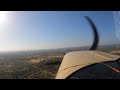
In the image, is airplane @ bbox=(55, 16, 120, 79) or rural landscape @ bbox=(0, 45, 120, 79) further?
rural landscape @ bbox=(0, 45, 120, 79)

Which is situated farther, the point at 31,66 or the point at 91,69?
the point at 31,66

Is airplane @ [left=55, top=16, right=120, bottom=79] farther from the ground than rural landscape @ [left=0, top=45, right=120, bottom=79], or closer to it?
farther from the ground

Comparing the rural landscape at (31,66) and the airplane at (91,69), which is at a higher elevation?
the airplane at (91,69)

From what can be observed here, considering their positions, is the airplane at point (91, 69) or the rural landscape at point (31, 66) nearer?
the airplane at point (91, 69)

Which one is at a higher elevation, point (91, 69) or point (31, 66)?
point (91, 69)
